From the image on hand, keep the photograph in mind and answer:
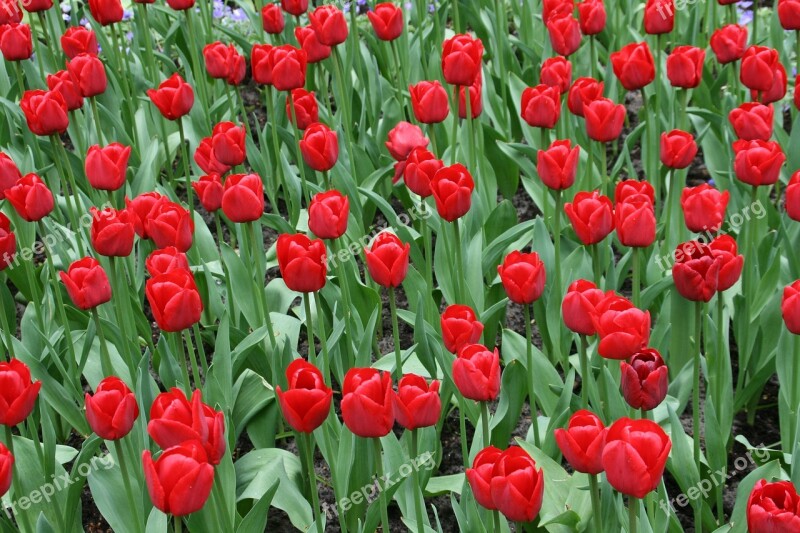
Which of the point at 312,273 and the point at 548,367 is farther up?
the point at 312,273

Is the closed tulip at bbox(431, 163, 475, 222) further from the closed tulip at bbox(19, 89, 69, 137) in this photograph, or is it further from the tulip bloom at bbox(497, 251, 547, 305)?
the closed tulip at bbox(19, 89, 69, 137)

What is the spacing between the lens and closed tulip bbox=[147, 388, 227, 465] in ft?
5.78

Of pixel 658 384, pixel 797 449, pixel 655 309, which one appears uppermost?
pixel 658 384

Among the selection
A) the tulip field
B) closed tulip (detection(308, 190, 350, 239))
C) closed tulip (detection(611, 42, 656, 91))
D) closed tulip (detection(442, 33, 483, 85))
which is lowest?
the tulip field

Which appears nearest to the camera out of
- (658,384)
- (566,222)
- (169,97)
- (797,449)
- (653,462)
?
(653,462)

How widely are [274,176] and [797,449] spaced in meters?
2.38

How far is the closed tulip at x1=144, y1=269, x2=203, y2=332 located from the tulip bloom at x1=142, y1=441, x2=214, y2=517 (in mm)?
500

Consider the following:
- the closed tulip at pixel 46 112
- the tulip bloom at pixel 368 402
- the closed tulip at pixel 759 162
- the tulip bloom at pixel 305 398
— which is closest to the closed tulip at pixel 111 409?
the tulip bloom at pixel 305 398

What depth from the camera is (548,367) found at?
2.79 m

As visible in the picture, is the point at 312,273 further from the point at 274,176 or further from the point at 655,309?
the point at 274,176

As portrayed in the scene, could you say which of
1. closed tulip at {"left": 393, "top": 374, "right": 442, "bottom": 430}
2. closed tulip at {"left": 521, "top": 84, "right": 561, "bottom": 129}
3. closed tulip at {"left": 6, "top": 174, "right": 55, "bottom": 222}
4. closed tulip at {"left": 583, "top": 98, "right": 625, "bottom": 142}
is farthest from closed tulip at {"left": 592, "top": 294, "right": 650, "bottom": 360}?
closed tulip at {"left": 6, "top": 174, "right": 55, "bottom": 222}

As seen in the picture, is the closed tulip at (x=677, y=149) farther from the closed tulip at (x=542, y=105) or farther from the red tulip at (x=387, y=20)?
the red tulip at (x=387, y=20)

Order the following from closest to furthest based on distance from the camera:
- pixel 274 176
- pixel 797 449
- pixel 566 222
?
1. pixel 797 449
2. pixel 566 222
3. pixel 274 176

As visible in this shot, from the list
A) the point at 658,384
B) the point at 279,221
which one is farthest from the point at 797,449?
the point at 279,221
